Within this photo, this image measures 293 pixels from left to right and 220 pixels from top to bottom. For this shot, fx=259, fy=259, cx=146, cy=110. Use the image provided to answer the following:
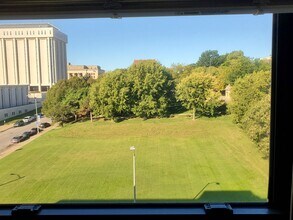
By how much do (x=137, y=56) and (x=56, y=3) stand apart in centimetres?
61

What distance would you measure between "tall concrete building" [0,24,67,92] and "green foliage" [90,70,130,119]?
23 cm

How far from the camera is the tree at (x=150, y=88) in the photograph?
1.65 meters

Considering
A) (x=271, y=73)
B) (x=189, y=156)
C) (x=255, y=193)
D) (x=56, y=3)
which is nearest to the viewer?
(x=56, y=3)

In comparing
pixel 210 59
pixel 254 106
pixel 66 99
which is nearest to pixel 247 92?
pixel 254 106

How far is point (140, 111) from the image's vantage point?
1676mm

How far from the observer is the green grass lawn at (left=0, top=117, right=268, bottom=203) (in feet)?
5.15

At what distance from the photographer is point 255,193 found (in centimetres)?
153

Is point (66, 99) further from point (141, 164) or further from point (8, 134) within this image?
point (141, 164)

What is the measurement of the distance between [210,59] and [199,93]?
0.24 m

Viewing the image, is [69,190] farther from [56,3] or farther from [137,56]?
[56,3]

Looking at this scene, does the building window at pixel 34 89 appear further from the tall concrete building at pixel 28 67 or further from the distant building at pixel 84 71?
the distant building at pixel 84 71

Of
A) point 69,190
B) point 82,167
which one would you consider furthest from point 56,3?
point 69,190

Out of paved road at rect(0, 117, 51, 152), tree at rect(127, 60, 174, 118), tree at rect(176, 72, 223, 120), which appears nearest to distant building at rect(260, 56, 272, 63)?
tree at rect(176, 72, 223, 120)

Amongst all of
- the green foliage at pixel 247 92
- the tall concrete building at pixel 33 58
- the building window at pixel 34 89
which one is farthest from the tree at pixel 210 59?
the building window at pixel 34 89
